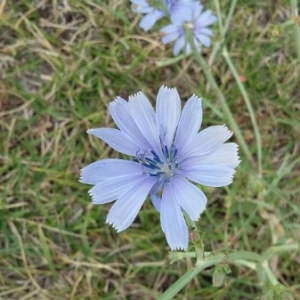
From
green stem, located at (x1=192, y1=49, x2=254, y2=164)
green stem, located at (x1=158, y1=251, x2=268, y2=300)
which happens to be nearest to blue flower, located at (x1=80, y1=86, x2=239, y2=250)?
green stem, located at (x1=158, y1=251, x2=268, y2=300)

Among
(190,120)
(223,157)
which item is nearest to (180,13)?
(190,120)

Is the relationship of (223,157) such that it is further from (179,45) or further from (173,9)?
Result: (179,45)

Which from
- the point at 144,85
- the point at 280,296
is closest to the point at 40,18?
the point at 144,85

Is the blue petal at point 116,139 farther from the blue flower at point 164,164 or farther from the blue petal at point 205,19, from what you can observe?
the blue petal at point 205,19

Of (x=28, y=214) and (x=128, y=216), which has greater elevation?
(x=128, y=216)

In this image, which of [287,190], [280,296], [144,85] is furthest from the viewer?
[144,85]

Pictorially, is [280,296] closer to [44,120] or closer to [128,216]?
[128,216]
